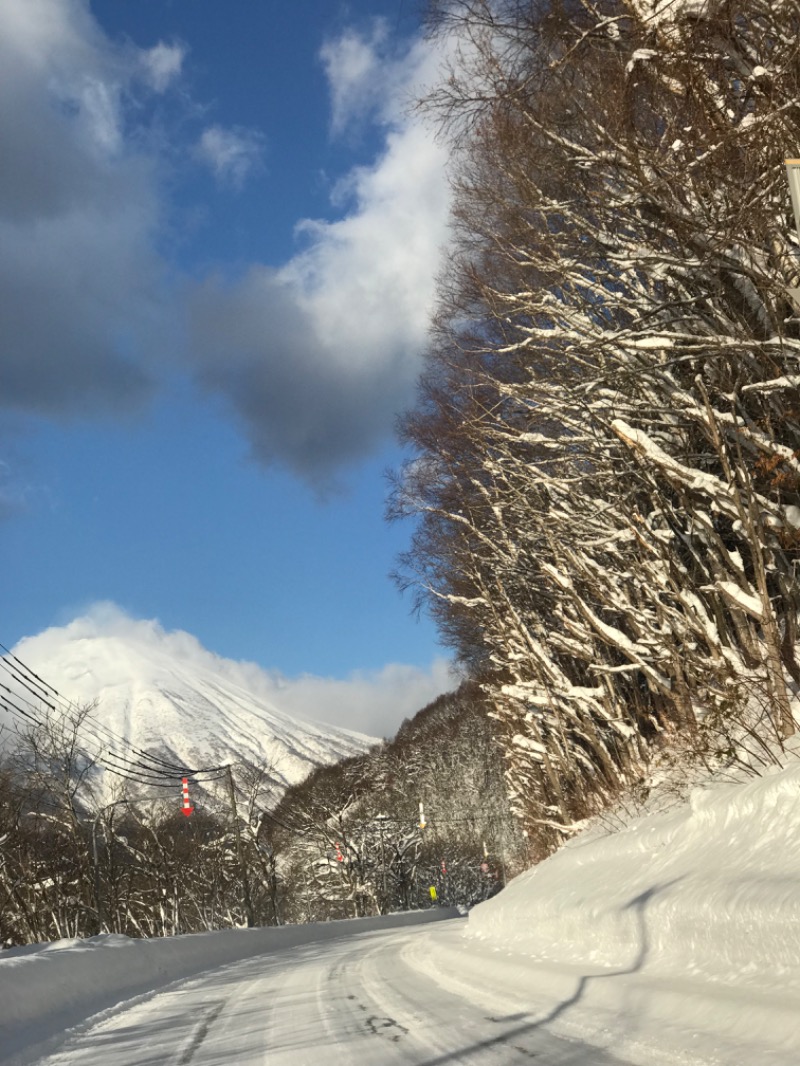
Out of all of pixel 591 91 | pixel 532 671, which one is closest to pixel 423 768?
pixel 532 671

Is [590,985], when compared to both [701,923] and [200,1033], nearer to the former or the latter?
[701,923]

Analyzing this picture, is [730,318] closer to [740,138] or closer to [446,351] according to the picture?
[740,138]

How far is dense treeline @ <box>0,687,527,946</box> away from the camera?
1644 inches

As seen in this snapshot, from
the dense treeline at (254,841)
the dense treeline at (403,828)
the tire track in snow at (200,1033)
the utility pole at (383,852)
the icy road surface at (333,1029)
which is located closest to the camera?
the icy road surface at (333,1029)

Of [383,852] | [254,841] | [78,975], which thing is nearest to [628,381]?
[78,975]

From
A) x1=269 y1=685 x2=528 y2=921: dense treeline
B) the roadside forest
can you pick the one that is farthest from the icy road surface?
x1=269 y1=685 x2=528 y2=921: dense treeline

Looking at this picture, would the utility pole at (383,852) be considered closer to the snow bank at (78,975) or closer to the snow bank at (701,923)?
the snow bank at (78,975)

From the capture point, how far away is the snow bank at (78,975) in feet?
32.1

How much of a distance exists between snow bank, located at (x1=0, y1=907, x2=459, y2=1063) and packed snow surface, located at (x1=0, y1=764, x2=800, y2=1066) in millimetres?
55

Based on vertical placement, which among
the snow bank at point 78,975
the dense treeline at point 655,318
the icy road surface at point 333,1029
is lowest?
the icy road surface at point 333,1029

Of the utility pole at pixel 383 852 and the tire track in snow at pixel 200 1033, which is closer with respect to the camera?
the tire track in snow at pixel 200 1033

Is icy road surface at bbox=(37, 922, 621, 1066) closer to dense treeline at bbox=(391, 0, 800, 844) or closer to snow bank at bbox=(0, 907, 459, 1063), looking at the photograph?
snow bank at bbox=(0, 907, 459, 1063)

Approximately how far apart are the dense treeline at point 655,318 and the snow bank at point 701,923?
0.97 meters

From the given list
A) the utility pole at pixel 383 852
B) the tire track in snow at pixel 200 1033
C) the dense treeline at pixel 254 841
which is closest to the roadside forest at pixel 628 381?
the tire track in snow at pixel 200 1033
